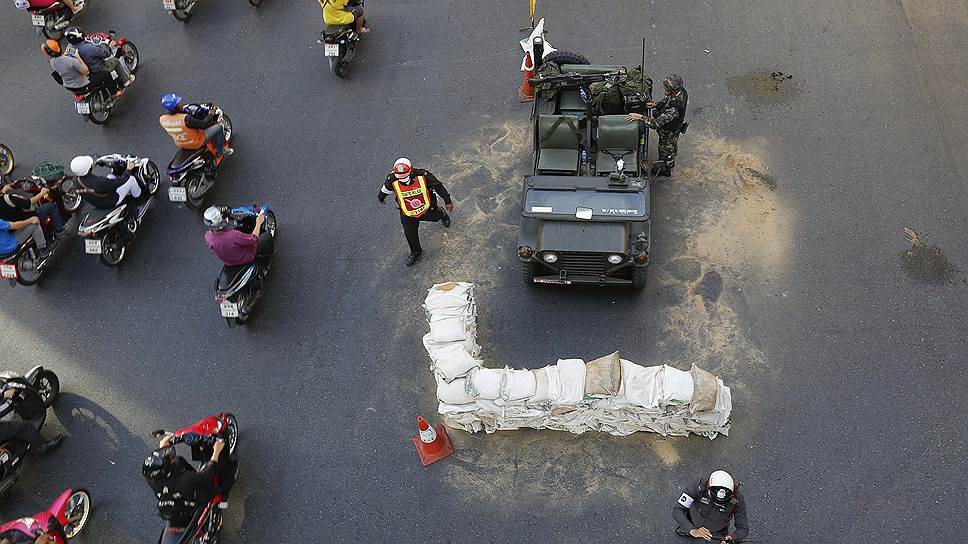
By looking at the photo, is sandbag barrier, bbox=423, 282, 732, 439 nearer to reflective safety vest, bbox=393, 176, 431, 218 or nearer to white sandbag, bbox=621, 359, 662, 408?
white sandbag, bbox=621, 359, 662, 408

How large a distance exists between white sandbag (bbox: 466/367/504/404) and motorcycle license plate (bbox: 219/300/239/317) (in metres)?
3.34

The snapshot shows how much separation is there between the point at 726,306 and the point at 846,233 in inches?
84.2

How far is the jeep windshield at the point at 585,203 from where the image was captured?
30.1 feet

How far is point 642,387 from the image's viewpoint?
804 centimetres

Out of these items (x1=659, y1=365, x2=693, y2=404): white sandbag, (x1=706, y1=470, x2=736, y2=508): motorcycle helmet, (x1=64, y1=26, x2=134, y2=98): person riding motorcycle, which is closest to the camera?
(x1=706, y1=470, x2=736, y2=508): motorcycle helmet

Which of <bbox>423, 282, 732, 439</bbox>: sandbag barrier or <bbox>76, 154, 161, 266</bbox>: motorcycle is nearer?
<bbox>423, 282, 732, 439</bbox>: sandbag barrier

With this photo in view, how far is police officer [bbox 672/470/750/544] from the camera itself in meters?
6.73

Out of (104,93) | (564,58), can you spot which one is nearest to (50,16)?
(104,93)

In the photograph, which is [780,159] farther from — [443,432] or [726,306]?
[443,432]

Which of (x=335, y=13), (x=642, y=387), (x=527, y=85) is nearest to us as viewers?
(x=642, y=387)

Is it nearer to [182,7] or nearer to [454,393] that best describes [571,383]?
[454,393]

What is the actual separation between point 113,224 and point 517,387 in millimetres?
6421

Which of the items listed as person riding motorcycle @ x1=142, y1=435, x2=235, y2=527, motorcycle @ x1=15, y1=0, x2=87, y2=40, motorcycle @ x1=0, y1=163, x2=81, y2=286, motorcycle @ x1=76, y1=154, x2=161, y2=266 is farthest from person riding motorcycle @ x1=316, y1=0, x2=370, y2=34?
person riding motorcycle @ x1=142, y1=435, x2=235, y2=527

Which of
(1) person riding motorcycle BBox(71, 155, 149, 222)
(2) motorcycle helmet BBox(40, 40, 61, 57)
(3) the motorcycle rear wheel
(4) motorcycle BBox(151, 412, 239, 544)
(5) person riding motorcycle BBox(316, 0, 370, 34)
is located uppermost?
(5) person riding motorcycle BBox(316, 0, 370, 34)
